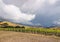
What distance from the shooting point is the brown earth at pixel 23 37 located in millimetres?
1696

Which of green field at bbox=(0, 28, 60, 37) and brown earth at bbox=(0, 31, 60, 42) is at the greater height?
green field at bbox=(0, 28, 60, 37)

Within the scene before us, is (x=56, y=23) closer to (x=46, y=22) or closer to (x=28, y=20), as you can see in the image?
(x=46, y=22)

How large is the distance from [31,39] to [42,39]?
135mm

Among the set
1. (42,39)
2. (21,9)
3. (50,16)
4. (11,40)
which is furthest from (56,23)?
(11,40)

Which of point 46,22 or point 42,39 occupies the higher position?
point 46,22

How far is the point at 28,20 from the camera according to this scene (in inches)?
70.6

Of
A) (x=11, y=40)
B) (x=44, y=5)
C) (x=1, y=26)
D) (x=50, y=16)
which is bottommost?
(x=11, y=40)

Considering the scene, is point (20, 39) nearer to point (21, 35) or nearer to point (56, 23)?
point (21, 35)

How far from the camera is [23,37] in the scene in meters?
1.72

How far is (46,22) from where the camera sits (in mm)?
1746

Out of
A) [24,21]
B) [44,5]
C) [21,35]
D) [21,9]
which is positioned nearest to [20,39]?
[21,35]

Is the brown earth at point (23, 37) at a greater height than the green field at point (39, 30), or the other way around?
the green field at point (39, 30)

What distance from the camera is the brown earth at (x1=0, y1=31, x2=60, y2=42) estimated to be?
1.70 meters

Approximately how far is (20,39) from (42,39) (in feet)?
0.89
